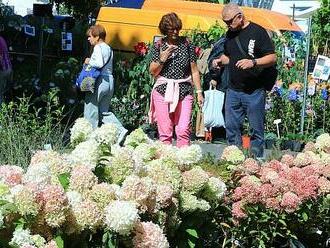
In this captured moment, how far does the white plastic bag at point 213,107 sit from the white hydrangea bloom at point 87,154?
22.0 ft

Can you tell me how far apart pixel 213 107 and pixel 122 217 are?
7761 mm

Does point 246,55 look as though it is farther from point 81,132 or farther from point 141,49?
point 141,49

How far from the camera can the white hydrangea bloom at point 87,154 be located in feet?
10.2

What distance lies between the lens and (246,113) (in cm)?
809

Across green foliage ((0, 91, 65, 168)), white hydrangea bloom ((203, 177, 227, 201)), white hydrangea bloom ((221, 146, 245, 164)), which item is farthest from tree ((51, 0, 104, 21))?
white hydrangea bloom ((203, 177, 227, 201))

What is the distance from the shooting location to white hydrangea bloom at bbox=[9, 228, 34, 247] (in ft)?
8.40

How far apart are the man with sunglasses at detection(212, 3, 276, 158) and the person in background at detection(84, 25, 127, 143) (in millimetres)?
2242

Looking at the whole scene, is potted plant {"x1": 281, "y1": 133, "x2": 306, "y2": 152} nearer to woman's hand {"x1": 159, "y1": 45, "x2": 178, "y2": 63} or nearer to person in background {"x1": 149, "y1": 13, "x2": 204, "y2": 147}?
person in background {"x1": 149, "y1": 13, "x2": 204, "y2": 147}

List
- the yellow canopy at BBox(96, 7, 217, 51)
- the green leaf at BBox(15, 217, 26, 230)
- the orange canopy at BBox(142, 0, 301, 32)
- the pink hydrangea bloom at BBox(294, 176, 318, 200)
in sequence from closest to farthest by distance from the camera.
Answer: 1. the green leaf at BBox(15, 217, 26, 230)
2. the pink hydrangea bloom at BBox(294, 176, 318, 200)
3. the yellow canopy at BBox(96, 7, 217, 51)
4. the orange canopy at BBox(142, 0, 301, 32)

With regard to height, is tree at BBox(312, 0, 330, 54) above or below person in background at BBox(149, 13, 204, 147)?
below

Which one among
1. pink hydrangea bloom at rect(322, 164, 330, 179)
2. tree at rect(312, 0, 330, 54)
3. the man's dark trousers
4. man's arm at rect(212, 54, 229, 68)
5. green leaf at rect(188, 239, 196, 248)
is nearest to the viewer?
green leaf at rect(188, 239, 196, 248)

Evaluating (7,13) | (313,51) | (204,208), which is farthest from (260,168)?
(313,51)

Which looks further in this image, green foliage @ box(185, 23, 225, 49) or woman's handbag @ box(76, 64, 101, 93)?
green foliage @ box(185, 23, 225, 49)

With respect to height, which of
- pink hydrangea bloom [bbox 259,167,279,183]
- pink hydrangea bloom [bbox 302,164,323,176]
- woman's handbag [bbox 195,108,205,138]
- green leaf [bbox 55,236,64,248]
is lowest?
woman's handbag [bbox 195,108,205,138]
